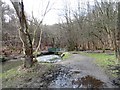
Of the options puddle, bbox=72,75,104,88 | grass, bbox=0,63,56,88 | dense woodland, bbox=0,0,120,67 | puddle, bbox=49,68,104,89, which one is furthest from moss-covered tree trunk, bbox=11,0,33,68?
dense woodland, bbox=0,0,120,67

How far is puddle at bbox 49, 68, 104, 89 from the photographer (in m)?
8.07

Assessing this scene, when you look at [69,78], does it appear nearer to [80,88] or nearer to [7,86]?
[80,88]

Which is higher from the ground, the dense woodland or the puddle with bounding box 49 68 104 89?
the dense woodland

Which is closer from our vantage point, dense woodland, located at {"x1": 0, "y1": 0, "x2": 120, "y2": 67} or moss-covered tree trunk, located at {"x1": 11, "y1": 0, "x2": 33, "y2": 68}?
moss-covered tree trunk, located at {"x1": 11, "y1": 0, "x2": 33, "y2": 68}

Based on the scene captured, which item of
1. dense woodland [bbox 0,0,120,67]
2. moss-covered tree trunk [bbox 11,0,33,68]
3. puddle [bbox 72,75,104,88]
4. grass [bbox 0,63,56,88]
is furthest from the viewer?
dense woodland [bbox 0,0,120,67]

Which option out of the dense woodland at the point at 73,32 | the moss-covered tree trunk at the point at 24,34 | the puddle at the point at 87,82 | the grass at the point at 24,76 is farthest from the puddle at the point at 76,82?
the dense woodland at the point at 73,32

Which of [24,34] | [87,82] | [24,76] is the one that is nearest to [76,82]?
[87,82]

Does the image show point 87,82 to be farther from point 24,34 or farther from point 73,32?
point 73,32

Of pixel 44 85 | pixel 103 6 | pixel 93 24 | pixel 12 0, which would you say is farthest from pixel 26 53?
pixel 93 24

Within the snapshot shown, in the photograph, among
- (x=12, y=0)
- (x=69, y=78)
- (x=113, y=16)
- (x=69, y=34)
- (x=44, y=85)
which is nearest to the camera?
(x=44, y=85)

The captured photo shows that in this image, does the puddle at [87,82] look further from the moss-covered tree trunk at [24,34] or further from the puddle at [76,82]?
the moss-covered tree trunk at [24,34]

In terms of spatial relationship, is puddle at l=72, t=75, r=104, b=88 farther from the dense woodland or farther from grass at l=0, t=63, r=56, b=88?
the dense woodland

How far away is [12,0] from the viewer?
38.4 ft

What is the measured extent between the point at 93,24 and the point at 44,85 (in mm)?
20183
